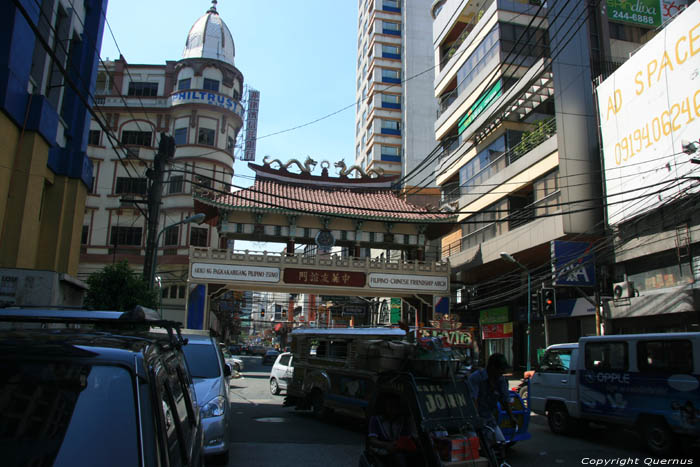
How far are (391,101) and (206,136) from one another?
28.7m

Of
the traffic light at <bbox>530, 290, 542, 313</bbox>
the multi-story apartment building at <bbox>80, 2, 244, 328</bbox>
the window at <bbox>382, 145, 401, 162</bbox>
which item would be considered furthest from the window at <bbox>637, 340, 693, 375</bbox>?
the window at <bbox>382, 145, 401, 162</bbox>

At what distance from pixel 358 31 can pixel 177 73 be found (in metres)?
41.1

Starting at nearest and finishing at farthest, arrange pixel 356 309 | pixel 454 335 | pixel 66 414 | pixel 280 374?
pixel 66 414, pixel 280 374, pixel 454 335, pixel 356 309

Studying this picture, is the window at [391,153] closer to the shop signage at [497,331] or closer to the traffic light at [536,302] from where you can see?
the shop signage at [497,331]

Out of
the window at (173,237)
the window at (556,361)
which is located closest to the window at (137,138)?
the window at (173,237)

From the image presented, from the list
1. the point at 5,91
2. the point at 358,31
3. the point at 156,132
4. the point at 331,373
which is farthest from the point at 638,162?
the point at 358,31

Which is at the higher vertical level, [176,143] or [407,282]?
[176,143]

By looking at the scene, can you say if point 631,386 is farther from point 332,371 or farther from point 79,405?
point 79,405

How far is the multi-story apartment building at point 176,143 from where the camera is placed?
36688 mm

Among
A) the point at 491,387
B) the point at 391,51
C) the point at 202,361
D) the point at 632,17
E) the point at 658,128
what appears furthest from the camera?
the point at 391,51

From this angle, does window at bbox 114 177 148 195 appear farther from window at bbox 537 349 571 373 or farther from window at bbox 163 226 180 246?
window at bbox 537 349 571 373

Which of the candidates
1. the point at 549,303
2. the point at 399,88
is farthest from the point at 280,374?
the point at 399,88

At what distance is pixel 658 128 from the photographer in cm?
1831

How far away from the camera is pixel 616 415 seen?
9.51 m
